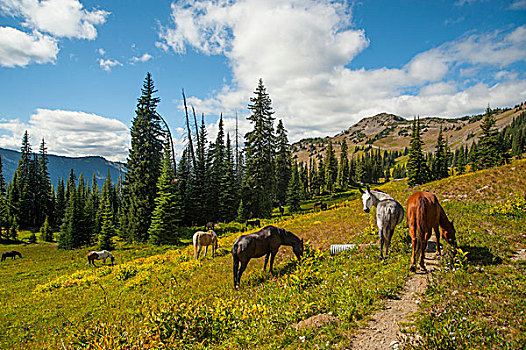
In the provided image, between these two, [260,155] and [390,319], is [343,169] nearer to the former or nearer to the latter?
[260,155]

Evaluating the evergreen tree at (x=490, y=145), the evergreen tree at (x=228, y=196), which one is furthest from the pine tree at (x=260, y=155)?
the evergreen tree at (x=490, y=145)

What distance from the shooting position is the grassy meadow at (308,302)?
4.93 metres

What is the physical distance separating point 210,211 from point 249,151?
12685 millimetres

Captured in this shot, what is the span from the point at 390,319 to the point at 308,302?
203 centimetres

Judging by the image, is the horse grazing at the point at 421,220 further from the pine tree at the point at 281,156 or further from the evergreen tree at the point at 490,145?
the evergreen tree at the point at 490,145

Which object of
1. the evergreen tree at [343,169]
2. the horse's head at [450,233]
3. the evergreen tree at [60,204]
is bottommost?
the evergreen tree at [60,204]

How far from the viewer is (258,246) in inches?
410

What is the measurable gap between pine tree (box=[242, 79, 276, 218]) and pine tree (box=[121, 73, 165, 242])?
1453cm

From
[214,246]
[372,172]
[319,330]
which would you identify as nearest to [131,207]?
[214,246]

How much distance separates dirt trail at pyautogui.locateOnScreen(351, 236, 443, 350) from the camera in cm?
474

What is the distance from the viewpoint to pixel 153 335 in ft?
20.6

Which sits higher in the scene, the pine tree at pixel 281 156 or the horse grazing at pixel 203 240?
the pine tree at pixel 281 156

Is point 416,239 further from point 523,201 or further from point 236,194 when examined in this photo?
point 236,194

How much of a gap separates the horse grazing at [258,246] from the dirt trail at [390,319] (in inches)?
182
